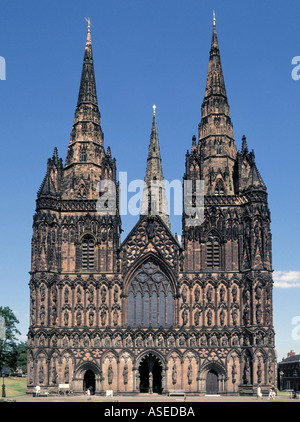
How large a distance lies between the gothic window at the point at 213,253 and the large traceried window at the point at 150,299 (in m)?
4.59

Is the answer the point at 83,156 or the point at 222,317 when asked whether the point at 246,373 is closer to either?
the point at 222,317

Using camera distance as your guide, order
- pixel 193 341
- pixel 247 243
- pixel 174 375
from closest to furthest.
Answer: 1. pixel 174 375
2. pixel 193 341
3. pixel 247 243

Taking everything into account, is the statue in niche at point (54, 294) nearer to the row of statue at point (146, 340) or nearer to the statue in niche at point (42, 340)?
the row of statue at point (146, 340)

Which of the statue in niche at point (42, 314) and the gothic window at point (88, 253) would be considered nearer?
the statue in niche at point (42, 314)

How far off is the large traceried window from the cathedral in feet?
0.32

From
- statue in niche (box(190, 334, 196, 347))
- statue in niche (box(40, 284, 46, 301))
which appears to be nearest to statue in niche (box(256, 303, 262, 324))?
statue in niche (box(190, 334, 196, 347))

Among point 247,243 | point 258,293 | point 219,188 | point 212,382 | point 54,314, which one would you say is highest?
point 219,188

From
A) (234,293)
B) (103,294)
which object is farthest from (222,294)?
(103,294)

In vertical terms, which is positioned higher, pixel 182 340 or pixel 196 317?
pixel 196 317

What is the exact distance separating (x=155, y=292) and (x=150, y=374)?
7.90 m

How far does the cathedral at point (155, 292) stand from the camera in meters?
63.0

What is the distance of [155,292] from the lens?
65375mm

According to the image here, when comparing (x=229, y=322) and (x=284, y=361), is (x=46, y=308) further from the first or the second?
(x=284, y=361)

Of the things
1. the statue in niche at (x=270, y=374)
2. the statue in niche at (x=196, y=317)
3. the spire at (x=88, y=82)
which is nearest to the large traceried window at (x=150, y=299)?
the statue in niche at (x=196, y=317)
